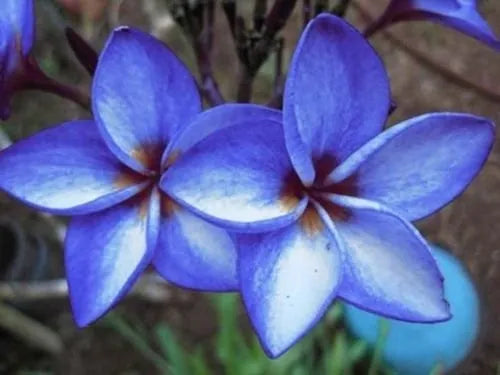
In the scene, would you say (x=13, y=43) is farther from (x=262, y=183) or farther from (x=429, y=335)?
(x=429, y=335)

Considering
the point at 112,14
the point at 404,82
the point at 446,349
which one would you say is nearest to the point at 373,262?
the point at 446,349

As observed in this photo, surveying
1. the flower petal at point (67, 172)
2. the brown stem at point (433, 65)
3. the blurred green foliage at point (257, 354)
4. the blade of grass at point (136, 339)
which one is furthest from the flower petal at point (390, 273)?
the brown stem at point (433, 65)

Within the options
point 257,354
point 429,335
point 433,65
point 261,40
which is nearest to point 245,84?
point 261,40

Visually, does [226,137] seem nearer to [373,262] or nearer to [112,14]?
[373,262]

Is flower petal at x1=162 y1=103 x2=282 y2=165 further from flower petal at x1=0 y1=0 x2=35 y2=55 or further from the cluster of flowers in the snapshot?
flower petal at x1=0 y1=0 x2=35 y2=55

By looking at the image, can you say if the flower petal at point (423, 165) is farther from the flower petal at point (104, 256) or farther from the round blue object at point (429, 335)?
the round blue object at point (429, 335)

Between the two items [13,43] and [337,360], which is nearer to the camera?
[13,43]
